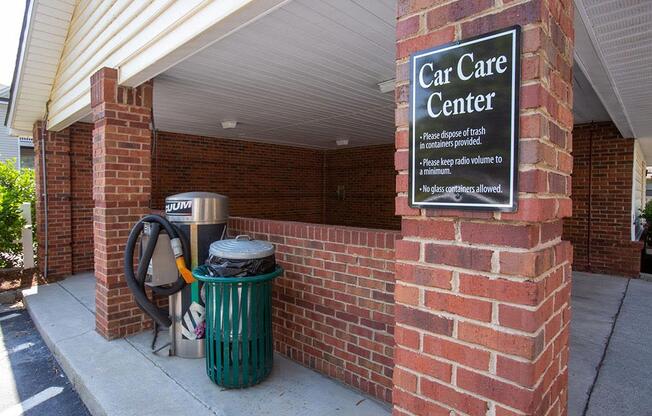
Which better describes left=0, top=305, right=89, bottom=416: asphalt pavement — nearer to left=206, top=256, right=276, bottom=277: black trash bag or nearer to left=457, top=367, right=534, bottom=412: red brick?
left=206, top=256, right=276, bottom=277: black trash bag

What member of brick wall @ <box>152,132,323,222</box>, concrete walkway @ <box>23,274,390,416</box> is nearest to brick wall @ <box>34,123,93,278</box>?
brick wall @ <box>152,132,323,222</box>

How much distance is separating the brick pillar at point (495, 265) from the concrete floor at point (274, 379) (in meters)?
1.76

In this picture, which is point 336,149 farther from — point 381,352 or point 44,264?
point 381,352

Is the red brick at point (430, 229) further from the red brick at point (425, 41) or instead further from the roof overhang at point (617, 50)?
the roof overhang at point (617, 50)

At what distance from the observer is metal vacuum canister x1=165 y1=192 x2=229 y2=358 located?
4039 millimetres

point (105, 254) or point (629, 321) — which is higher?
point (105, 254)

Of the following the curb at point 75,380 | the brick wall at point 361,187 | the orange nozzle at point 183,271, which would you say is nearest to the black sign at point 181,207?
the orange nozzle at point 183,271

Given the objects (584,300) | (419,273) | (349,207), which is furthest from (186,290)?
(349,207)

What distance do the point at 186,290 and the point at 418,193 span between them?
10.4ft

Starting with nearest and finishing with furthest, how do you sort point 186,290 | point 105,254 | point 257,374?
point 257,374 < point 186,290 < point 105,254

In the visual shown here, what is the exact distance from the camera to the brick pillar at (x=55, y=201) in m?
7.45

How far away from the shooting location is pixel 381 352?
3.22m

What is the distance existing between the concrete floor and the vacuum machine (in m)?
0.33

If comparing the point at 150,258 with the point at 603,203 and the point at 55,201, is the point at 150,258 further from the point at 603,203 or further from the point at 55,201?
the point at 603,203
